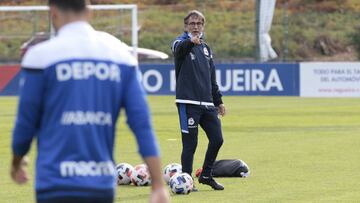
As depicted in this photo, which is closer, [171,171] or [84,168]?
[84,168]

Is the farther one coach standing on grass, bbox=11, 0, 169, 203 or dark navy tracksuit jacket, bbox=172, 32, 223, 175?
dark navy tracksuit jacket, bbox=172, 32, 223, 175

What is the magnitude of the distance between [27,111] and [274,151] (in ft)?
41.9

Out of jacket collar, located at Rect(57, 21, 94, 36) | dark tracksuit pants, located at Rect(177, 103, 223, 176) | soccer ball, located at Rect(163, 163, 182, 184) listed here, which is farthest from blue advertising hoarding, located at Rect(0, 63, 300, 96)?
jacket collar, located at Rect(57, 21, 94, 36)

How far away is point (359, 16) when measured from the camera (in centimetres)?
5566

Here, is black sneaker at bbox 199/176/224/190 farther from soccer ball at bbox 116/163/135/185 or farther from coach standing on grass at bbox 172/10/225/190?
soccer ball at bbox 116/163/135/185

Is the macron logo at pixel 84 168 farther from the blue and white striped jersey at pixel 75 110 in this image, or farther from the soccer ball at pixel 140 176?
the soccer ball at pixel 140 176

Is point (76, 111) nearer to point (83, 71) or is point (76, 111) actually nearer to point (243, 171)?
point (83, 71)

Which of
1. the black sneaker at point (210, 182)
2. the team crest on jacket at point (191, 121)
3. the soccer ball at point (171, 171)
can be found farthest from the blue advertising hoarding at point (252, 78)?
the team crest on jacket at point (191, 121)

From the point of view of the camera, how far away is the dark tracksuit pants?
12.0 metres

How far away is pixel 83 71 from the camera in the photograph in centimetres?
518

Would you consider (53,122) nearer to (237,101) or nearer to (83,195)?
(83,195)

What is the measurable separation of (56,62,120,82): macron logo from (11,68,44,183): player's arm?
0.33ft

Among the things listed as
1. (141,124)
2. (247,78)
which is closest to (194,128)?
(141,124)

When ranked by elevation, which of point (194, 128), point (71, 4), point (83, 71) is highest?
point (71, 4)
